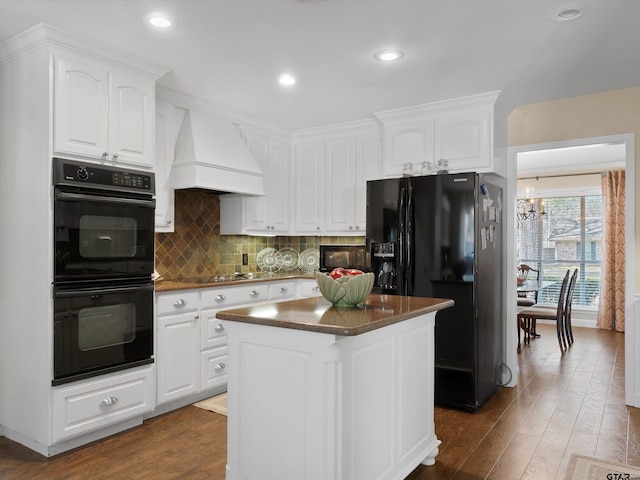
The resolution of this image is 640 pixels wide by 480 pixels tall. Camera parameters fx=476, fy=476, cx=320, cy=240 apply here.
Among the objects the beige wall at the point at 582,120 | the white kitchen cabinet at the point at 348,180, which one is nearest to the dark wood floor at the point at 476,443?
the beige wall at the point at 582,120

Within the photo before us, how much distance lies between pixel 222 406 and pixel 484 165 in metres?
2.86

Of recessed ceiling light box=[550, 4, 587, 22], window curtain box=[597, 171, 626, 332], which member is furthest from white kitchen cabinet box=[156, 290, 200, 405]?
window curtain box=[597, 171, 626, 332]

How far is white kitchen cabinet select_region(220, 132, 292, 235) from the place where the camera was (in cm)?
468

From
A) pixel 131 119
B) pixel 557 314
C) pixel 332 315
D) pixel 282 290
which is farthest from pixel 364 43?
pixel 557 314

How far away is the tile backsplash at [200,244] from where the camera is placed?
419 centimetres

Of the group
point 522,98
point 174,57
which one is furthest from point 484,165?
point 174,57

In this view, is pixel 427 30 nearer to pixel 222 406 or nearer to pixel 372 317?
pixel 372 317

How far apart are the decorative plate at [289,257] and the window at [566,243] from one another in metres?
4.64

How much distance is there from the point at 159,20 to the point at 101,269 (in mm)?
1526

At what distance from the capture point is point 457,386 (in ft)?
12.2

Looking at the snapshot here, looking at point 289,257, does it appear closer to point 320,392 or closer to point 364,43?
point 364,43

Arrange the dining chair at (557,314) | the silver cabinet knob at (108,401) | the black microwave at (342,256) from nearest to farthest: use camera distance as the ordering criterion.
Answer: the silver cabinet knob at (108,401), the black microwave at (342,256), the dining chair at (557,314)

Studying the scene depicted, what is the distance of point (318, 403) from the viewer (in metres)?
1.98

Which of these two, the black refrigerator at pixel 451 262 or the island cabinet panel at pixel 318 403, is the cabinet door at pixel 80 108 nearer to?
the island cabinet panel at pixel 318 403
